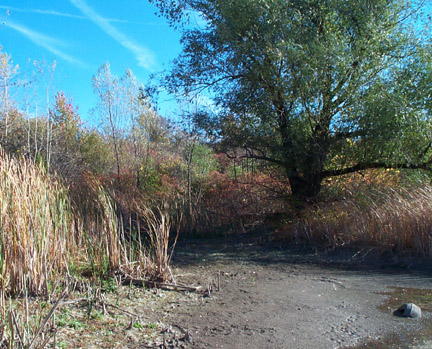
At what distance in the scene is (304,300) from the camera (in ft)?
17.5

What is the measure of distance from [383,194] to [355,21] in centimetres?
365

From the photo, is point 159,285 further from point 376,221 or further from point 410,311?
point 376,221

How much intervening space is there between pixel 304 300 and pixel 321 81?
4.85 m

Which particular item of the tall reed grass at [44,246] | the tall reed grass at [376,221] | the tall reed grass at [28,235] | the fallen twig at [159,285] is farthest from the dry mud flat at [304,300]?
the tall reed grass at [28,235]

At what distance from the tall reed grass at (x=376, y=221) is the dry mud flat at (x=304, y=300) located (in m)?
0.44

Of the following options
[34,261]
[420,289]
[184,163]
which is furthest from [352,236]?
[184,163]

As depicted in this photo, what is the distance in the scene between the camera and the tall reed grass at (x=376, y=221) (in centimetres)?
769

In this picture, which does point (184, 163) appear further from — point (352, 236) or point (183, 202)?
point (352, 236)

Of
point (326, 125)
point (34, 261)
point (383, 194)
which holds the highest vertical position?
point (326, 125)

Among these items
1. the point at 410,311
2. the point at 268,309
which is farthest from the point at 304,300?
the point at 410,311

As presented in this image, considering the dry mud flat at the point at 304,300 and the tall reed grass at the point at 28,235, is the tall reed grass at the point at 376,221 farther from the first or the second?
the tall reed grass at the point at 28,235

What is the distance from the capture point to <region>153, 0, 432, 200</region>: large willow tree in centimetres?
834

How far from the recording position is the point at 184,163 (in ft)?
61.1

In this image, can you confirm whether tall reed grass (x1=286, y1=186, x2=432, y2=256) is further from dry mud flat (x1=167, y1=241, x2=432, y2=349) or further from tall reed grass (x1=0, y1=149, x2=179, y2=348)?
tall reed grass (x1=0, y1=149, x2=179, y2=348)
